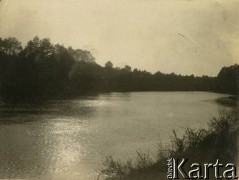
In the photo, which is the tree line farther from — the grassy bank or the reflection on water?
the grassy bank

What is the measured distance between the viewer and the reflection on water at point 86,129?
34.3ft

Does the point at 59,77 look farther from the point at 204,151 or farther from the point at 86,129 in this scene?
the point at 204,151

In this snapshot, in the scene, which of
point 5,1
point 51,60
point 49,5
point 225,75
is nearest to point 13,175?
point 49,5

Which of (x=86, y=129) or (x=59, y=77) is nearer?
(x=86, y=129)

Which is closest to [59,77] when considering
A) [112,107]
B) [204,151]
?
[112,107]

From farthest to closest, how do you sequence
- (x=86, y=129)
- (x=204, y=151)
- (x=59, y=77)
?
(x=59, y=77), (x=86, y=129), (x=204, y=151)

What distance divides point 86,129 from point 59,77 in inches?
163

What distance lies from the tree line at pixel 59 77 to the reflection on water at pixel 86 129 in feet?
2.90

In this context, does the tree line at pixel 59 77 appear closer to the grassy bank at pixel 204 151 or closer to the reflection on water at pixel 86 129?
the reflection on water at pixel 86 129

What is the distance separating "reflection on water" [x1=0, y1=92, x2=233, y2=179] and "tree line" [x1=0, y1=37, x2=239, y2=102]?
885 mm

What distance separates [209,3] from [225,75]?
2.30 metres

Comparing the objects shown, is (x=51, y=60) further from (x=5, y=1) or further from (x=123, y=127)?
(x=5, y=1)

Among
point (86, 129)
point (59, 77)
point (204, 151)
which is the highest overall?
point (59, 77)

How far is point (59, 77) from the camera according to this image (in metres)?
17.2
